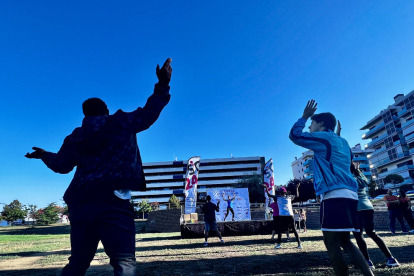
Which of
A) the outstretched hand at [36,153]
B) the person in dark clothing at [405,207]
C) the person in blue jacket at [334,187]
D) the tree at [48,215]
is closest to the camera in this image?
the outstretched hand at [36,153]

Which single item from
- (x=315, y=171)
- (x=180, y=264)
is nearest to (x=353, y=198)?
Answer: (x=315, y=171)

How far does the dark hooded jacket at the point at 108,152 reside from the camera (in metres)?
1.82

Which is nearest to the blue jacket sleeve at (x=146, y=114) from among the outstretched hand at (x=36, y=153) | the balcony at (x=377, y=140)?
the outstretched hand at (x=36, y=153)

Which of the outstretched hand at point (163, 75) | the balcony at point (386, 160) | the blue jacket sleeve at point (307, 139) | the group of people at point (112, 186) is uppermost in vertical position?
the balcony at point (386, 160)

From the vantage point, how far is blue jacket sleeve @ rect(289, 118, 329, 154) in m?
2.79

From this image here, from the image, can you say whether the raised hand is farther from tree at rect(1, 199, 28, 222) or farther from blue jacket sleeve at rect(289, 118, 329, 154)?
tree at rect(1, 199, 28, 222)

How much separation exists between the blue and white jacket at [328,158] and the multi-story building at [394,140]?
69.5 metres

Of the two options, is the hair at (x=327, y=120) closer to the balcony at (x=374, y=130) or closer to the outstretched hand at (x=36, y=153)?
the outstretched hand at (x=36, y=153)

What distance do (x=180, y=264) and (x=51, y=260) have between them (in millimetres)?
3860

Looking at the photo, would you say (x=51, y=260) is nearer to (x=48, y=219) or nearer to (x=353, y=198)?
(x=353, y=198)

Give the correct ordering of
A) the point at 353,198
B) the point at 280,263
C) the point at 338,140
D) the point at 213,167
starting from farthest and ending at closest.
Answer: the point at 213,167
the point at 280,263
the point at 338,140
the point at 353,198

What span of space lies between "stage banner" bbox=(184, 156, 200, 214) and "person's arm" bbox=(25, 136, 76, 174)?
15.5 m

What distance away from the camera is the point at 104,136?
195 cm

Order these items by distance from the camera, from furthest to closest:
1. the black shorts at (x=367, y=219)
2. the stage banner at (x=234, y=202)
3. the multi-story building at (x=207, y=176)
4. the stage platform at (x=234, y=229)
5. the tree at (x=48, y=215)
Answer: the multi-story building at (x=207, y=176), the tree at (x=48, y=215), the stage banner at (x=234, y=202), the stage platform at (x=234, y=229), the black shorts at (x=367, y=219)
